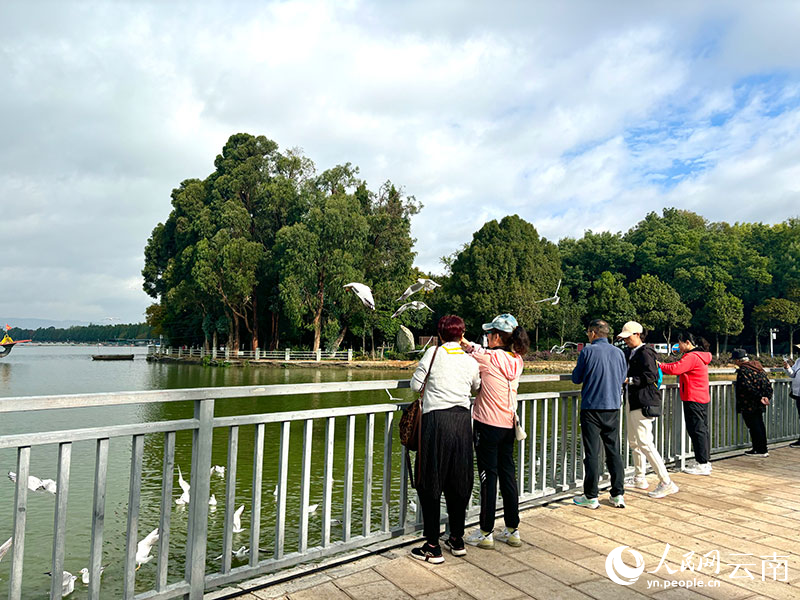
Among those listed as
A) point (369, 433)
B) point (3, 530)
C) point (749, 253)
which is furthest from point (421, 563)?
point (749, 253)

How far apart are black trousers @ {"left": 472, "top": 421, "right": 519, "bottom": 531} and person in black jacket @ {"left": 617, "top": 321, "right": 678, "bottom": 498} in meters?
1.87

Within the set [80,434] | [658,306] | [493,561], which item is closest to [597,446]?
[493,561]

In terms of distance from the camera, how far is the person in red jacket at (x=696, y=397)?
606 cm

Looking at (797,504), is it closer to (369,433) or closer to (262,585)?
(369,433)

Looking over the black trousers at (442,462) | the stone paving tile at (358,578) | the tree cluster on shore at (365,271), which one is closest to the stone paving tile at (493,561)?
the black trousers at (442,462)

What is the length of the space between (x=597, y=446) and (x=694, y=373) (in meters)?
2.11

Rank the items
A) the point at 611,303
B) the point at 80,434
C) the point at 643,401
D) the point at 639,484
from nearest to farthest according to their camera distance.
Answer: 1. the point at 80,434
2. the point at 643,401
3. the point at 639,484
4. the point at 611,303

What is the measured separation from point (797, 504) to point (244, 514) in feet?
20.0

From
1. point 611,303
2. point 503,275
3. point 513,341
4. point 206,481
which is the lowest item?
point 206,481

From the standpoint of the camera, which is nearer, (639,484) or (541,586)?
(541,586)

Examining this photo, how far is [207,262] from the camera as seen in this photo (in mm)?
40000

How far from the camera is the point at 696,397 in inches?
239

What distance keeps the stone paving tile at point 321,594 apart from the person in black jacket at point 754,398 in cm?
614

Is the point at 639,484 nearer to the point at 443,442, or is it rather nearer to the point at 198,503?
the point at 443,442
